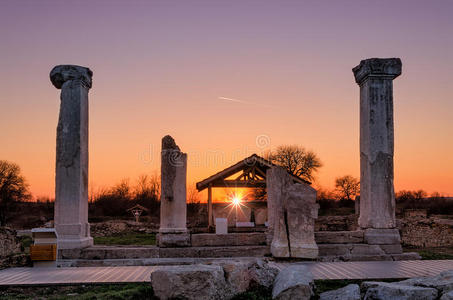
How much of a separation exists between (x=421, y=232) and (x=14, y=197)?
34271mm

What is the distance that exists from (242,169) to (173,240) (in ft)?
42.0

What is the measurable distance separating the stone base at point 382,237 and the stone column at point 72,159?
671cm

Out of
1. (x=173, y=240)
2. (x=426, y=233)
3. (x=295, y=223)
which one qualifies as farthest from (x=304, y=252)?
(x=426, y=233)

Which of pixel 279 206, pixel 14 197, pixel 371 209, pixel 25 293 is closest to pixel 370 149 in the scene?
pixel 371 209

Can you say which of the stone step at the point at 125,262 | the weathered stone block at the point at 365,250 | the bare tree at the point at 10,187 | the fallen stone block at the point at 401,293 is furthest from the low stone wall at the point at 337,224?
the bare tree at the point at 10,187

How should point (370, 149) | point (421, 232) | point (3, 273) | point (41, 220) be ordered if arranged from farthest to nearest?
point (41, 220), point (421, 232), point (370, 149), point (3, 273)

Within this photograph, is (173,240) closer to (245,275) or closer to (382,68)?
(245,275)

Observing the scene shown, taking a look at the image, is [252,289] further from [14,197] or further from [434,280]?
[14,197]

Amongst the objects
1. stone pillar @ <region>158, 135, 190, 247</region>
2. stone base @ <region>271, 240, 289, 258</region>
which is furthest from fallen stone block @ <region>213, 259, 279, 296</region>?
stone pillar @ <region>158, 135, 190, 247</region>

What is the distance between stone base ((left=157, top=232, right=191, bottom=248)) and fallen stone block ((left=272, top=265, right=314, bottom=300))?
4150 millimetres

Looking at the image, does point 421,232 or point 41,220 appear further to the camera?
point 41,220

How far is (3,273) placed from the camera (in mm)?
8578

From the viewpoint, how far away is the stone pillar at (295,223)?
32.8 ft

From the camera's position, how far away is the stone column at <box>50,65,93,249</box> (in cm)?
1027
